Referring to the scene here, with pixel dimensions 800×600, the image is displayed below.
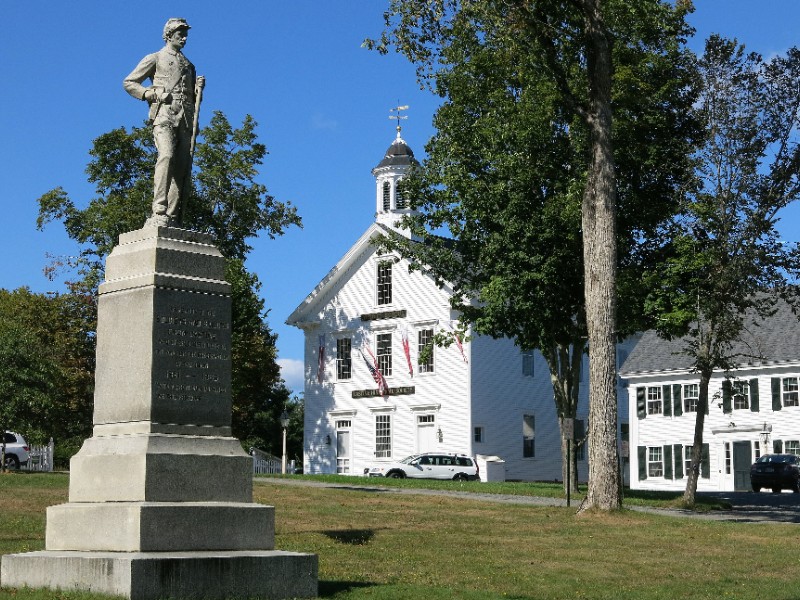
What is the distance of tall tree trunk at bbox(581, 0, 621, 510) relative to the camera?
80.0 ft

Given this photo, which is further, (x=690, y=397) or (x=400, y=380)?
(x=690, y=397)

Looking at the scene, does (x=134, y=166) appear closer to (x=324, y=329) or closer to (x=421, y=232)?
(x=324, y=329)

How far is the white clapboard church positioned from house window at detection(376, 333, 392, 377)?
0.05 meters

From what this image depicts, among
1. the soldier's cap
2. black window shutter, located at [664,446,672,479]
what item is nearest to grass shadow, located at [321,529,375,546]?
the soldier's cap

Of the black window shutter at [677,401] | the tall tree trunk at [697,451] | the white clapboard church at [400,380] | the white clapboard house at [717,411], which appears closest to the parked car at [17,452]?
the white clapboard church at [400,380]

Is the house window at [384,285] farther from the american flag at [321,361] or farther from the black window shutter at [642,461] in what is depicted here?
the black window shutter at [642,461]

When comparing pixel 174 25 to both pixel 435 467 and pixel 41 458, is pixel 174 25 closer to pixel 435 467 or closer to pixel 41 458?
pixel 41 458

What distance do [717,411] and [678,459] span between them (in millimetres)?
3025

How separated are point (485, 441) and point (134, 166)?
62.9 feet

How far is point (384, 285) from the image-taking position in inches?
2213

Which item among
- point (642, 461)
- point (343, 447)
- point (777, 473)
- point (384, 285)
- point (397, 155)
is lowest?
point (777, 473)

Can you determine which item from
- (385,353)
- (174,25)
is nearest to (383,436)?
(385,353)

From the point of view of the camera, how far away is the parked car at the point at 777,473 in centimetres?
5028

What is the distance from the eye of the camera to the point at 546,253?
3466cm
